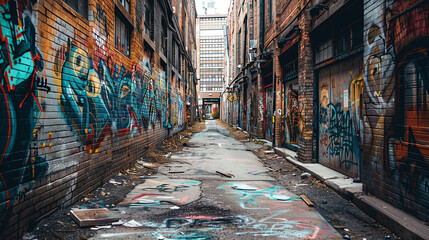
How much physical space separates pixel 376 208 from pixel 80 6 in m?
5.73

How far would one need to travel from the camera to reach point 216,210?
437cm

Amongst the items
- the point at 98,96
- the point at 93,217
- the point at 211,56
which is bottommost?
the point at 93,217

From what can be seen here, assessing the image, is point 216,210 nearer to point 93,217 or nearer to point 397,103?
point 93,217

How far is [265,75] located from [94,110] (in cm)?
1069

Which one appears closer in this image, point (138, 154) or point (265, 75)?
point (138, 154)

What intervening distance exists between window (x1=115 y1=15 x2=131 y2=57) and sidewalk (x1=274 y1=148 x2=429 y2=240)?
5.69 metres

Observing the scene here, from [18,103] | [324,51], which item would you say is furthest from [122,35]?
[324,51]

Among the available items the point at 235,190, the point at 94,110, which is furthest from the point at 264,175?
the point at 94,110

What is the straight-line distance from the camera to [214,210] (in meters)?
4.37

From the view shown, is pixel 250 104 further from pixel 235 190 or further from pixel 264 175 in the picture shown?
pixel 235 190

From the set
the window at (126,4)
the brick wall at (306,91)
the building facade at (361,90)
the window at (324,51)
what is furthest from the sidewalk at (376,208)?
the window at (126,4)

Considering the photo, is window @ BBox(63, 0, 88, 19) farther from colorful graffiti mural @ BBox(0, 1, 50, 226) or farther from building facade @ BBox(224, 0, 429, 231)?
building facade @ BBox(224, 0, 429, 231)

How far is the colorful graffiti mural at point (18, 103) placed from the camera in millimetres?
2811

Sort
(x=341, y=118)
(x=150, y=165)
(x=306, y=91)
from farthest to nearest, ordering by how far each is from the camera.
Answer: (x=150, y=165) → (x=306, y=91) → (x=341, y=118)
